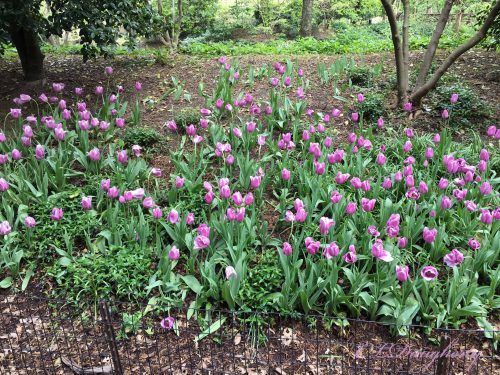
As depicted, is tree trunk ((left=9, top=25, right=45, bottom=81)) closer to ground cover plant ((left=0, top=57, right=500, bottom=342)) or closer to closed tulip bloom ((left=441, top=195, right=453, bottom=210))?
ground cover plant ((left=0, top=57, right=500, bottom=342))

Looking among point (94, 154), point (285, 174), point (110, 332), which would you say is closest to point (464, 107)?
point (285, 174)

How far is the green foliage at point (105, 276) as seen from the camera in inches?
122

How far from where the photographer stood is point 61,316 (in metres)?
3.05

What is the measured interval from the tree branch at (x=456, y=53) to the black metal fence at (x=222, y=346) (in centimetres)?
317

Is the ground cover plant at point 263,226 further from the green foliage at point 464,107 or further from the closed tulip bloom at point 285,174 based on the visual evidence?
the green foliage at point 464,107

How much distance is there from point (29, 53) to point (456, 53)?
492 centimetres

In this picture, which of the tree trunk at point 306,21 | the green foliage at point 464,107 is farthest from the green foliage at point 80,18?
the tree trunk at point 306,21

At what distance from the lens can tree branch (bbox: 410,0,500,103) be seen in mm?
4934

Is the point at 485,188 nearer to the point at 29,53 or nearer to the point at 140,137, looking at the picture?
the point at 140,137

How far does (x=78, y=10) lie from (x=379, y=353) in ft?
14.5

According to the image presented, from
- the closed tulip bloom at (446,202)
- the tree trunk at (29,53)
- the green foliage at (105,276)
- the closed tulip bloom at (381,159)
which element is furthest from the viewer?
the tree trunk at (29,53)

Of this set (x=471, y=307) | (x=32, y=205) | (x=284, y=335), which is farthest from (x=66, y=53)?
(x=471, y=307)

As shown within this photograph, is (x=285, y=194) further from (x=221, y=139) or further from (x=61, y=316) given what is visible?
(x=61, y=316)

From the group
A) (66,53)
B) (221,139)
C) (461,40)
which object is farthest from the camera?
(66,53)
